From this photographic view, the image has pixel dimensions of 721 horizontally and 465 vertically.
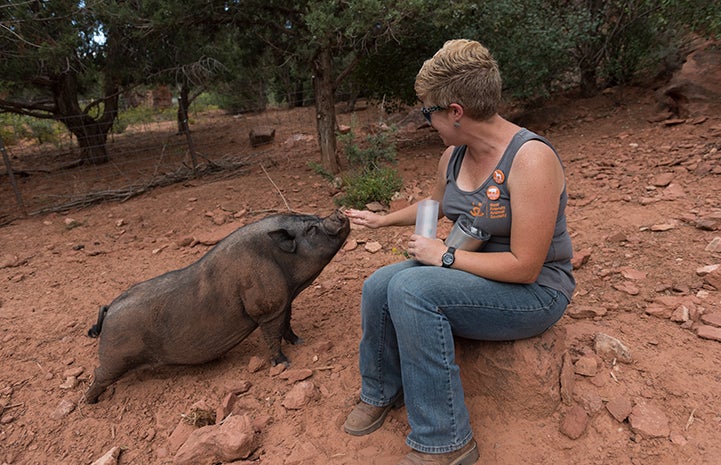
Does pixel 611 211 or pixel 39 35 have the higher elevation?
pixel 39 35

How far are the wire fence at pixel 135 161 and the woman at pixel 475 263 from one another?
475 centimetres

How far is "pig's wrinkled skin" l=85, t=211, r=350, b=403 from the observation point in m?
3.05

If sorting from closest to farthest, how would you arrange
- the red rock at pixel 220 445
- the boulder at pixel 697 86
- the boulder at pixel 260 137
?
the red rock at pixel 220 445 < the boulder at pixel 697 86 < the boulder at pixel 260 137

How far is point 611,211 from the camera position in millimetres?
4758

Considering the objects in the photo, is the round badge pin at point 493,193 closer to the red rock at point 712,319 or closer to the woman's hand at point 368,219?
the woman's hand at point 368,219

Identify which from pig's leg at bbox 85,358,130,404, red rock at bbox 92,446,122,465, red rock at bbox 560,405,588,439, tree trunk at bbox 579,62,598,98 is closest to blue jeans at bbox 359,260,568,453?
red rock at bbox 560,405,588,439

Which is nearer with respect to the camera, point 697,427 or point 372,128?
point 697,427

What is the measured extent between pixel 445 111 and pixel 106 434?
2710 mm

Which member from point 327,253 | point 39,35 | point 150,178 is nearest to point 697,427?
point 327,253

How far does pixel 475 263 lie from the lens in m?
2.00

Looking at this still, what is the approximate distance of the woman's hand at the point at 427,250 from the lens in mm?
2078

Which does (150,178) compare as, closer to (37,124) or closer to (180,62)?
(180,62)

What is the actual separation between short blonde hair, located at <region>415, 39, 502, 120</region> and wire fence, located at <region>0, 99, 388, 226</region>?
187 inches

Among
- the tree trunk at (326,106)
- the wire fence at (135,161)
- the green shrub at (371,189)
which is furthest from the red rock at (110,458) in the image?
the tree trunk at (326,106)
